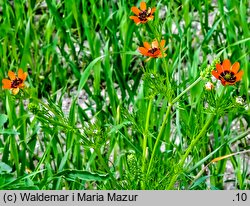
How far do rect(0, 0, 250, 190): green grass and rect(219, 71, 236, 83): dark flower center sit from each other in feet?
0.11

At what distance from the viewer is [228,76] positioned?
5.01 ft

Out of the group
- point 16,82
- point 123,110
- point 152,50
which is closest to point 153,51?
point 152,50

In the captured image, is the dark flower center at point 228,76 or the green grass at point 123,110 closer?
the dark flower center at point 228,76

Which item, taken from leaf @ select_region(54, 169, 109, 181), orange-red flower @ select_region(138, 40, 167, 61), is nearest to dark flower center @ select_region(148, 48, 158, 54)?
orange-red flower @ select_region(138, 40, 167, 61)

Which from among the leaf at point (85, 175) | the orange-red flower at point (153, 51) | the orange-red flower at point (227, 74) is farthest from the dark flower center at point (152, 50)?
the leaf at point (85, 175)

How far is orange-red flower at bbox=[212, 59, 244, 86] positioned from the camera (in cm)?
151

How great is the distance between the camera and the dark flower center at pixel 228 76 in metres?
1.52

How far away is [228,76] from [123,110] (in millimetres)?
328
